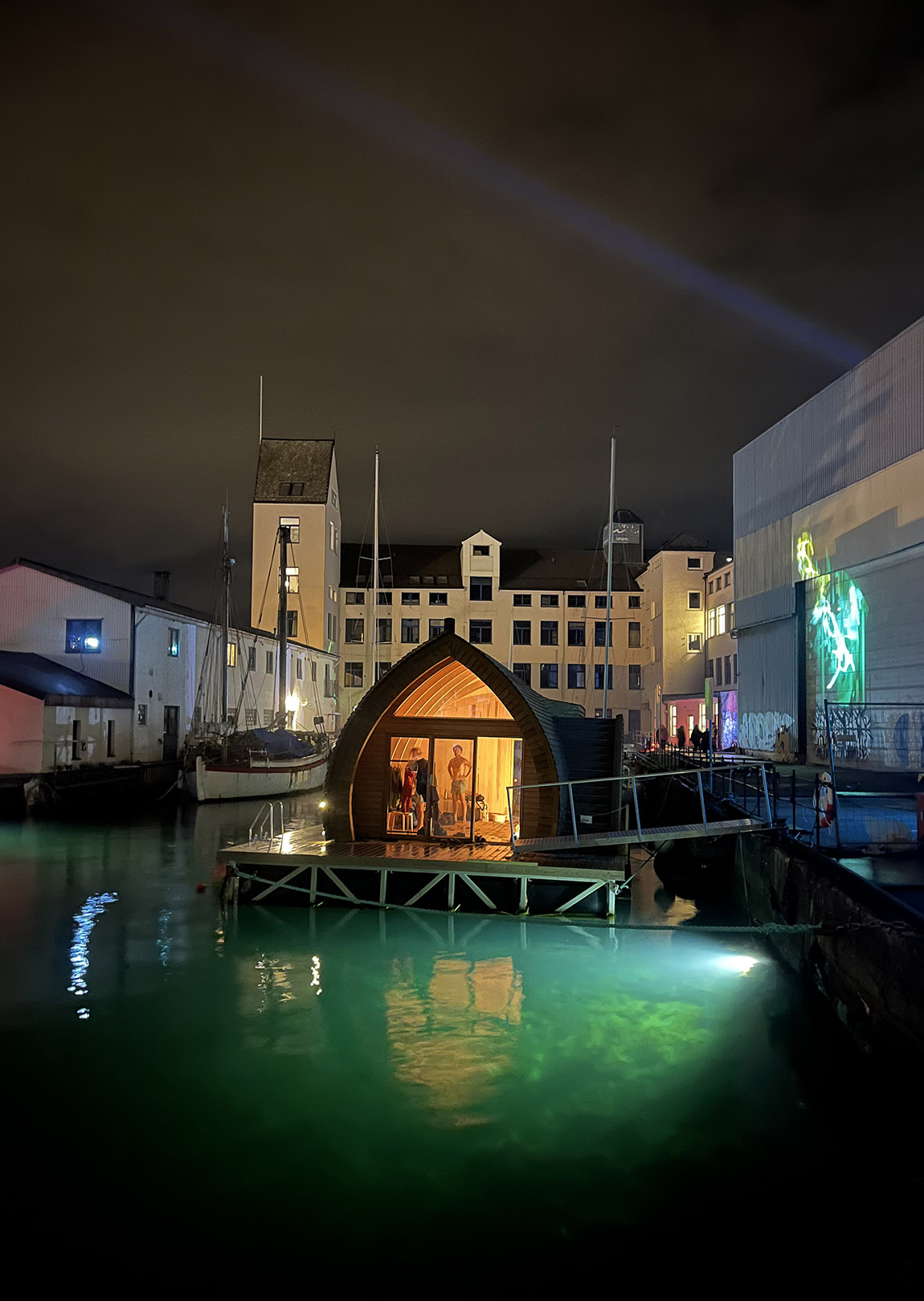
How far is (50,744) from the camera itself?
1347 inches

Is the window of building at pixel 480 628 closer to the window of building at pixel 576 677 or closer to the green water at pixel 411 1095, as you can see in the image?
the window of building at pixel 576 677

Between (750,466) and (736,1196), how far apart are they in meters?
33.5

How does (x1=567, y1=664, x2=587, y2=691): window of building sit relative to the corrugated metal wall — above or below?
below

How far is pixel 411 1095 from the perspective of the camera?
30.0 ft

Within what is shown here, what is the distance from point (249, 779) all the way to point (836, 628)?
24.7 meters

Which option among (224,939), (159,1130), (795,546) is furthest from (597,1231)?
(795,546)

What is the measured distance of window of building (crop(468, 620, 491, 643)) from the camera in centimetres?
6756

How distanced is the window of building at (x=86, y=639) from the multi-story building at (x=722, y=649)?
30884mm

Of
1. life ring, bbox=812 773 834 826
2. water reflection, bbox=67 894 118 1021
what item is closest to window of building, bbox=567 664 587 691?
water reflection, bbox=67 894 118 1021

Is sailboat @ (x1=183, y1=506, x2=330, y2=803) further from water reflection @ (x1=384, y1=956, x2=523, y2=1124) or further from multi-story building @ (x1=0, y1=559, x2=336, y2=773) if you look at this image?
water reflection @ (x1=384, y1=956, x2=523, y2=1124)

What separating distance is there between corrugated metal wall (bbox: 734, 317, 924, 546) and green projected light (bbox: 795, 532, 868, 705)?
2520 mm

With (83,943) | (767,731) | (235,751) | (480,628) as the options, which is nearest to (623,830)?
(83,943)

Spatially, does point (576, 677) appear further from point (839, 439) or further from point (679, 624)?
point (839, 439)

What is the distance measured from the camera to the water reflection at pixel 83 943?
12.7m
